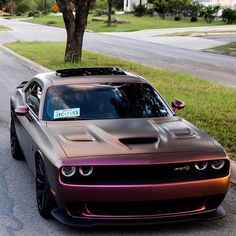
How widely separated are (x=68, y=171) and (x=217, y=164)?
4.40 ft

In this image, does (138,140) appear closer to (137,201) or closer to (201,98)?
(137,201)

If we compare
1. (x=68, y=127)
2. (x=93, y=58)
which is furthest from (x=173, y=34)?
(x=68, y=127)

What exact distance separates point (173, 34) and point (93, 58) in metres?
23.6

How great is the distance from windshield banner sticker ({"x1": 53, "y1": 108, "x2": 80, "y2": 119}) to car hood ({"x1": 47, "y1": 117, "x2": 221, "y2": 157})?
15 centimetres

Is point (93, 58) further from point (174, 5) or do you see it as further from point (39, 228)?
point (174, 5)

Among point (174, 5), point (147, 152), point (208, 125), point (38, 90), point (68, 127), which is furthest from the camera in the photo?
point (174, 5)

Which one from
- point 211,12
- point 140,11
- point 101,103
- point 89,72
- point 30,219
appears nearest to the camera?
point 30,219

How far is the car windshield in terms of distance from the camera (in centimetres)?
585

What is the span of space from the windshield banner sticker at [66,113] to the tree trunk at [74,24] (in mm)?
14008

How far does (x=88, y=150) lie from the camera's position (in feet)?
15.6

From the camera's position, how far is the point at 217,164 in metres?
4.90

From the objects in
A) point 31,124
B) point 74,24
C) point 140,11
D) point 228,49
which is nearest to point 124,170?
point 31,124

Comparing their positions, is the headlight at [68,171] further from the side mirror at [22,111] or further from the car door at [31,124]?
the side mirror at [22,111]

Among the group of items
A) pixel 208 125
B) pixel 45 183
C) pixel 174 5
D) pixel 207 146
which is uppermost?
pixel 207 146
